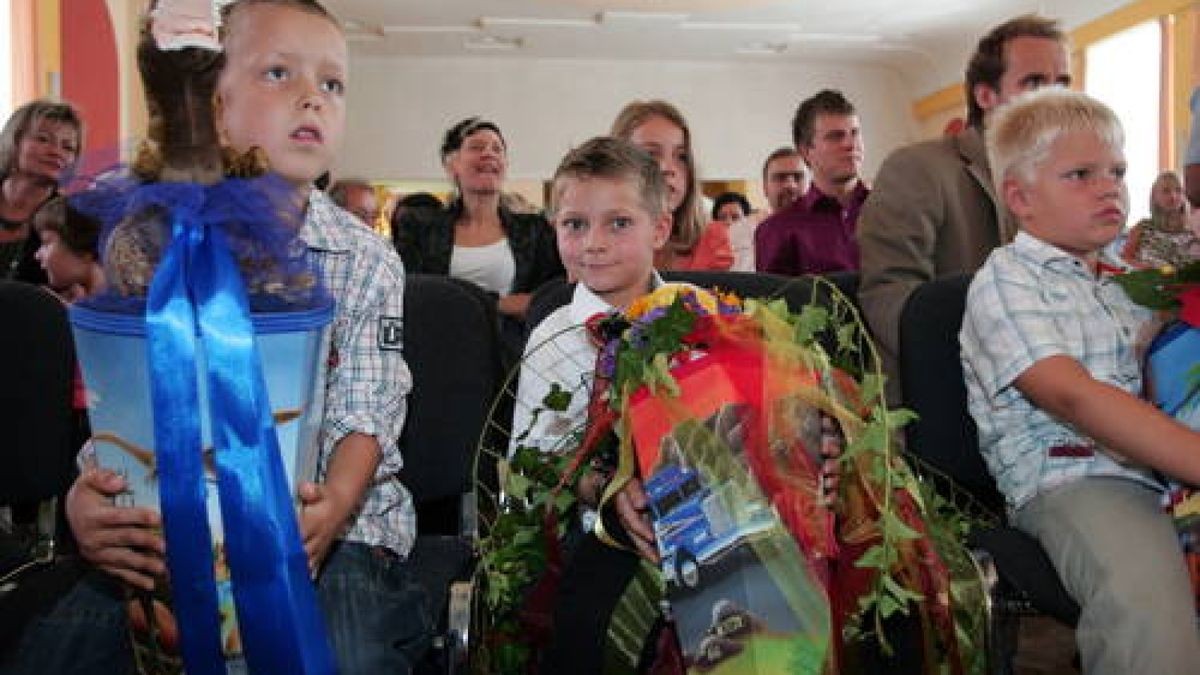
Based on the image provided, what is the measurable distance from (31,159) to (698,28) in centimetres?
984

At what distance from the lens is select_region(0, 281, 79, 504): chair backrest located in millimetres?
1856

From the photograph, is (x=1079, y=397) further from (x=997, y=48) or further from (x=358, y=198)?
(x=358, y=198)

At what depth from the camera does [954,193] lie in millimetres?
2783

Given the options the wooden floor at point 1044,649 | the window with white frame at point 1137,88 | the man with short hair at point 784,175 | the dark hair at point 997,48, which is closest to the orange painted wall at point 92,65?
the man with short hair at point 784,175

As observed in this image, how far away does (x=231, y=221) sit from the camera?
1123mm

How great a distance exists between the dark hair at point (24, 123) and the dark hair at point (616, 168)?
193 centimetres

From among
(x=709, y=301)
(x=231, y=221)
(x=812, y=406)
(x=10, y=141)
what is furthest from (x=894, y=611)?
(x=10, y=141)

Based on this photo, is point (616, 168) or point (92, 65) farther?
point (92, 65)

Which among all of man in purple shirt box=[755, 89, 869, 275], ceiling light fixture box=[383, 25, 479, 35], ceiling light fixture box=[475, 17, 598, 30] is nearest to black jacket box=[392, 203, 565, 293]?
man in purple shirt box=[755, 89, 869, 275]

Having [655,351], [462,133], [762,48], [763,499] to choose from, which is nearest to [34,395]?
[655,351]

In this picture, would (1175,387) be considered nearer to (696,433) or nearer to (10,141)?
(696,433)

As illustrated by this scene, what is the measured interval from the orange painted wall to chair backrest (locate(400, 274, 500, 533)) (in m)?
4.51

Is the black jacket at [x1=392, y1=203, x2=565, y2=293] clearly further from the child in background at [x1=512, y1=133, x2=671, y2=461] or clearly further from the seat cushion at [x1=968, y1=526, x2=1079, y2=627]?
the seat cushion at [x1=968, y1=526, x2=1079, y2=627]

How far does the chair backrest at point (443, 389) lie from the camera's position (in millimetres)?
1928
